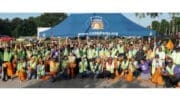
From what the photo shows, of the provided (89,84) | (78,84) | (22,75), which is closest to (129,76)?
(89,84)

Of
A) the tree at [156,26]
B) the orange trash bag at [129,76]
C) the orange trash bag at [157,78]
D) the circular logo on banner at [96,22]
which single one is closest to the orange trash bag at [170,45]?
the tree at [156,26]

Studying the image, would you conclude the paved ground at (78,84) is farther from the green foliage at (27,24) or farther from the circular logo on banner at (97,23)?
the circular logo on banner at (97,23)

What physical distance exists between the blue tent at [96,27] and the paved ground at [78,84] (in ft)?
3.47

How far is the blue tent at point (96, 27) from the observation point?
1243 centimetres

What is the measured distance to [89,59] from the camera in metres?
13.2

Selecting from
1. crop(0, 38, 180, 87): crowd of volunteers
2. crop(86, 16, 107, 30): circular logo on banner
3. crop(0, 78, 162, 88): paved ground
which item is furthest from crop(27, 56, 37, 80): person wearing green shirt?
crop(86, 16, 107, 30): circular logo on banner

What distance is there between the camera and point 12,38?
40.7 feet

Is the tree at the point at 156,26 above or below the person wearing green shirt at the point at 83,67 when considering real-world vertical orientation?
above

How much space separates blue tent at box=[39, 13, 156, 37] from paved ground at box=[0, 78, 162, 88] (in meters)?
1.06

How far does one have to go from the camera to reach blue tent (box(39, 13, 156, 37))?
40.8 ft

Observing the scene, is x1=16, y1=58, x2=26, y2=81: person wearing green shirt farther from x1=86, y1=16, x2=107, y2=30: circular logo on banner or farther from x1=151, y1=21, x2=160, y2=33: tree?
x1=151, y1=21, x2=160, y2=33: tree

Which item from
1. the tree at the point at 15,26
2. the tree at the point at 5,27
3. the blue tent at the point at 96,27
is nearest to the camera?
the tree at the point at 15,26
